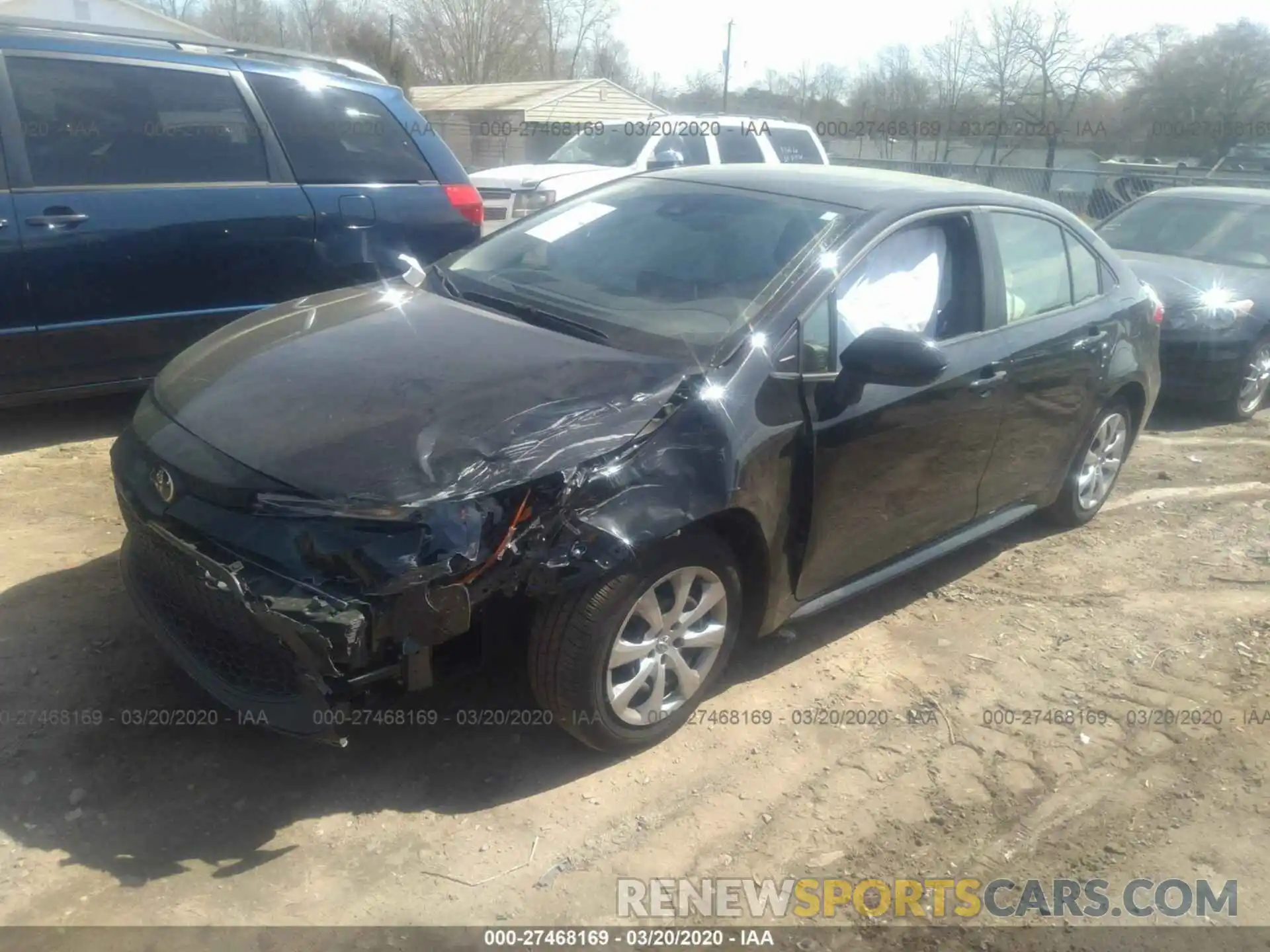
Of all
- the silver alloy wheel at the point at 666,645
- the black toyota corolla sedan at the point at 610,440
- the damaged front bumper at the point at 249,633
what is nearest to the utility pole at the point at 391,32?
the black toyota corolla sedan at the point at 610,440

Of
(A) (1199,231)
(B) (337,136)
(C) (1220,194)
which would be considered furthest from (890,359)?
(C) (1220,194)

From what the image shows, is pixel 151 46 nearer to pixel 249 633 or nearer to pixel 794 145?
pixel 249 633

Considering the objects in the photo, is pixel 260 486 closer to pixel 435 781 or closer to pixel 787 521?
pixel 435 781

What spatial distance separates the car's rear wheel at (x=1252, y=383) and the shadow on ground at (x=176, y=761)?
632cm

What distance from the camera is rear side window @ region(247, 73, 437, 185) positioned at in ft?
17.7

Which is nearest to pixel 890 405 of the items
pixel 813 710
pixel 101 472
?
pixel 813 710

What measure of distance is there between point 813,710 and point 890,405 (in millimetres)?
1077

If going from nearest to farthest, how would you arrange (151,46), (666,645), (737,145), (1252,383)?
(666,645) → (151,46) → (1252,383) → (737,145)

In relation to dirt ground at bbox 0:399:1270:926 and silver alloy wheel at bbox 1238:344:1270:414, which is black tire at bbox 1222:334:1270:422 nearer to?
silver alloy wheel at bbox 1238:344:1270:414

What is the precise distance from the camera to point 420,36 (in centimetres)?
4550

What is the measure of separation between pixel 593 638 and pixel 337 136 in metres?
3.93

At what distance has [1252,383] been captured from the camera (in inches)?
295

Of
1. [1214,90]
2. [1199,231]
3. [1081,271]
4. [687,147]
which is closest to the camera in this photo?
[1081,271]

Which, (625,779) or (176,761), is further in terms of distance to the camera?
(625,779)
